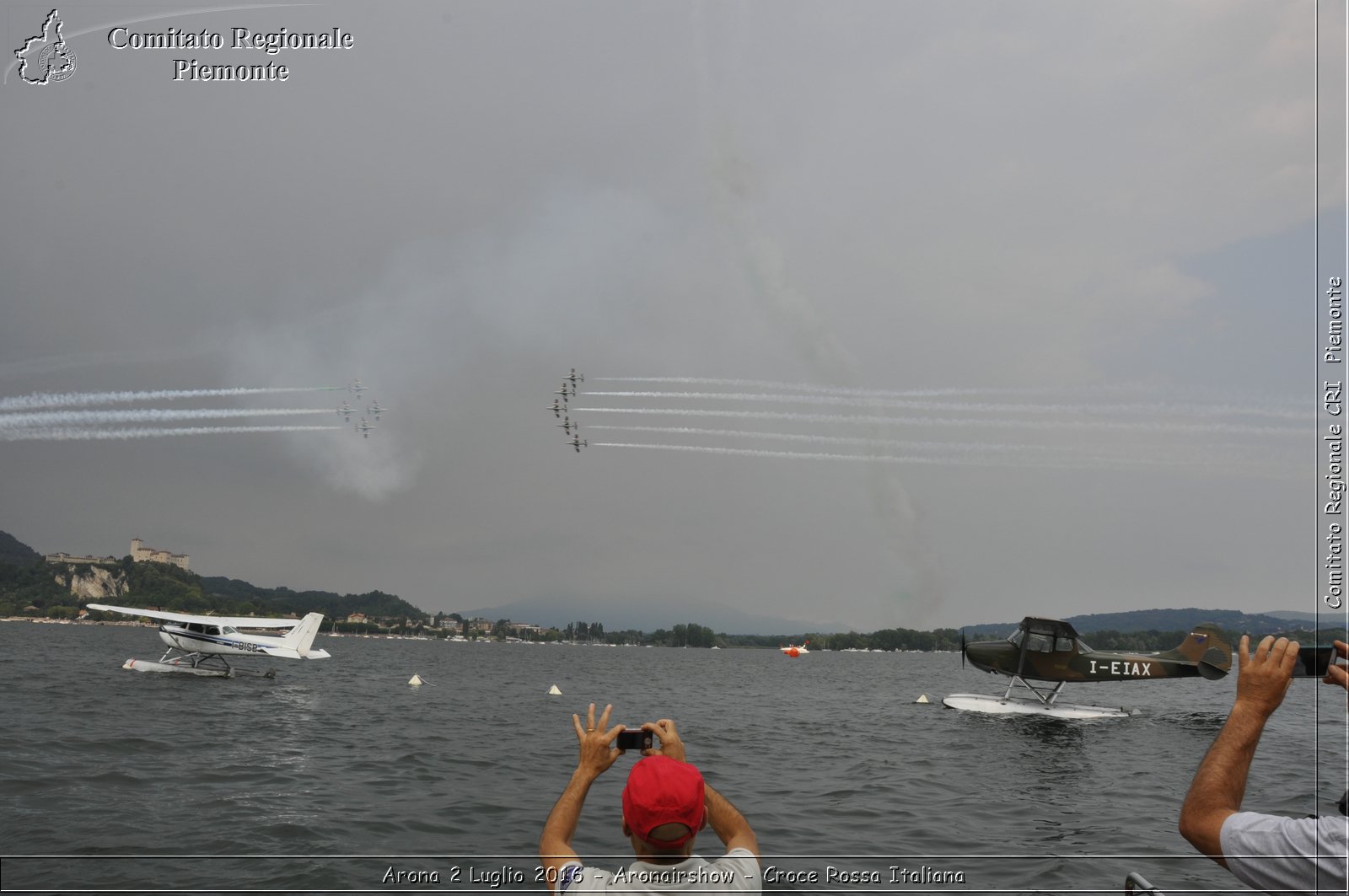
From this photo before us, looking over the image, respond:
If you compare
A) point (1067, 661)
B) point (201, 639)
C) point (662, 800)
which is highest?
point (662, 800)

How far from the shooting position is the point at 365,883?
32.1ft

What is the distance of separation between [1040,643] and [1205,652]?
25.7 ft

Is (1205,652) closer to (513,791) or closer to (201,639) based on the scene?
(513,791)

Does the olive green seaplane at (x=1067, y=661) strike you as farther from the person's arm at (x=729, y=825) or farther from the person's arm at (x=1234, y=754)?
the person's arm at (x=729, y=825)

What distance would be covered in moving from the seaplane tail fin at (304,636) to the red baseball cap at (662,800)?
53268 mm

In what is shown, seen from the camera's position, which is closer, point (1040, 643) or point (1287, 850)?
point (1287, 850)

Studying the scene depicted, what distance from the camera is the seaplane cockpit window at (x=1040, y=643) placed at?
32594 mm

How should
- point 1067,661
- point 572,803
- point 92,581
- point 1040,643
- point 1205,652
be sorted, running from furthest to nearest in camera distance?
point 92,581 < point 1205,652 < point 1040,643 < point 1067,661 < point 572,803

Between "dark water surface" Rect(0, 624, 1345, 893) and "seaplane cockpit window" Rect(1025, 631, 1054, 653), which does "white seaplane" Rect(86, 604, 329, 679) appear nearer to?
"dark water surface" Rect(0, 624, 1345, 893)

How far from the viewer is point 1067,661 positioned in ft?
106

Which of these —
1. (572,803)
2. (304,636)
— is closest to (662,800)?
(572,803)

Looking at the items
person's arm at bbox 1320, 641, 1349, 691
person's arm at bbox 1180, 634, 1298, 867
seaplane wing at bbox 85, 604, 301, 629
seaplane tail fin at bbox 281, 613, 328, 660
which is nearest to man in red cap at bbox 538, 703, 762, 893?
person's arm at bbox 1180, 634, 1298, 867

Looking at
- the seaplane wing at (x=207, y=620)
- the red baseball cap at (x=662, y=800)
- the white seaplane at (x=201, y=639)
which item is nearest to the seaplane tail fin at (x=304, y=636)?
the white seaplane at (x=201, y=639)

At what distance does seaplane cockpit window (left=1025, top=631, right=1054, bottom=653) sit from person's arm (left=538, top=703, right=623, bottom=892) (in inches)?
1300
